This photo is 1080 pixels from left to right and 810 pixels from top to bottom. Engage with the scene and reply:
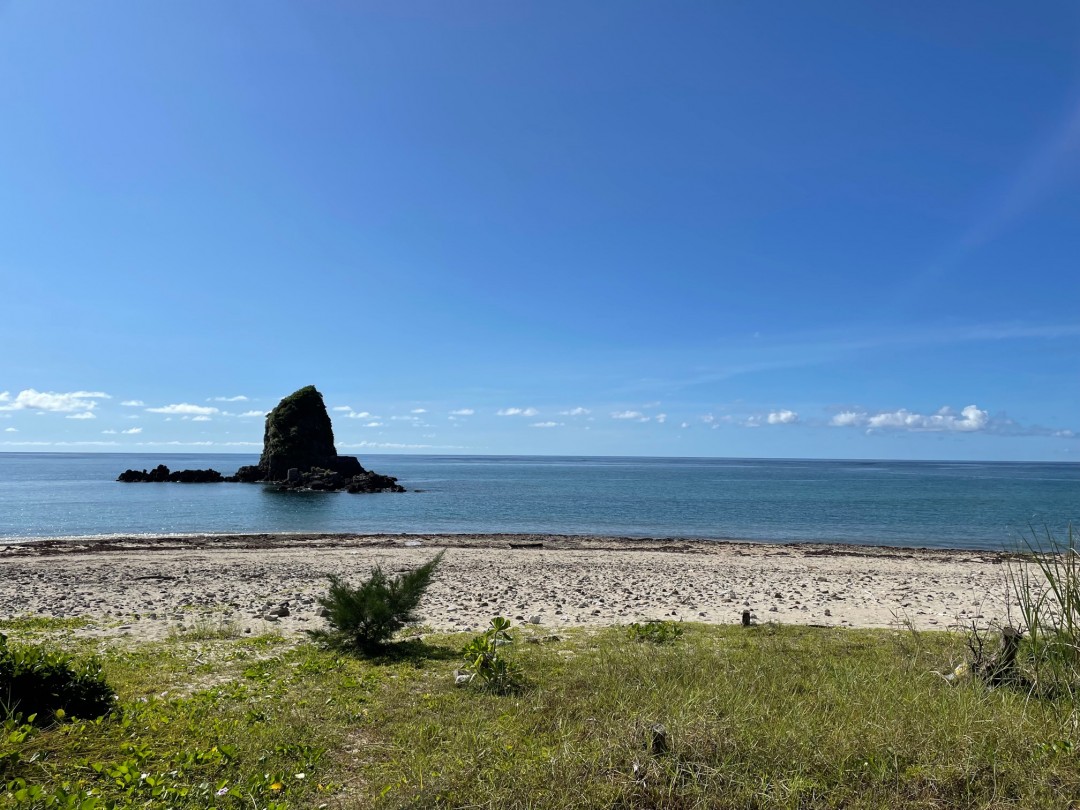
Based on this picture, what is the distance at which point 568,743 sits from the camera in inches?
222

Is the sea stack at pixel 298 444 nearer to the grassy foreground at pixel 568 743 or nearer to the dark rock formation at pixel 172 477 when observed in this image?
the dark rock formation at pixel 172 477

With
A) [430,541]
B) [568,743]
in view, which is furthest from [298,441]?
[568,743]

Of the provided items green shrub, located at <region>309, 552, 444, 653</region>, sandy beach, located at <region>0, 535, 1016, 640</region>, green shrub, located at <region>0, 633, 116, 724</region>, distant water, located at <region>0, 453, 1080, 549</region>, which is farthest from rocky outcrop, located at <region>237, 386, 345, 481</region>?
green shrub, located at <region>0, 633, 116, 724</region>

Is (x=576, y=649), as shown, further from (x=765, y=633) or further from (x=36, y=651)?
(x=36, y=651)

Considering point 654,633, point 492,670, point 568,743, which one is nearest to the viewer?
point 568,743

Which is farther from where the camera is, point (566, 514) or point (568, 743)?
point (566, 514)

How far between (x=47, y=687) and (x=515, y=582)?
15.6m

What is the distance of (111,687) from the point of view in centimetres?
775

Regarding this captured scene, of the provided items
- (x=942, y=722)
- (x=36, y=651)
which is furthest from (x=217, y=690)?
(x=942, y=722)

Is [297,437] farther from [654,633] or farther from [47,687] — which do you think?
[47,687]

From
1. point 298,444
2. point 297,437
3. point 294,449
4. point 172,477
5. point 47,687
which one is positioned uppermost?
point 297,437

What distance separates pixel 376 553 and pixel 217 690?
25.3 metres

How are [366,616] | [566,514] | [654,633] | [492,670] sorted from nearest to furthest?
[492,670] → [366,616] → [654,633] → [566,514]

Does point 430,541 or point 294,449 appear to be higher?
point 294,449
